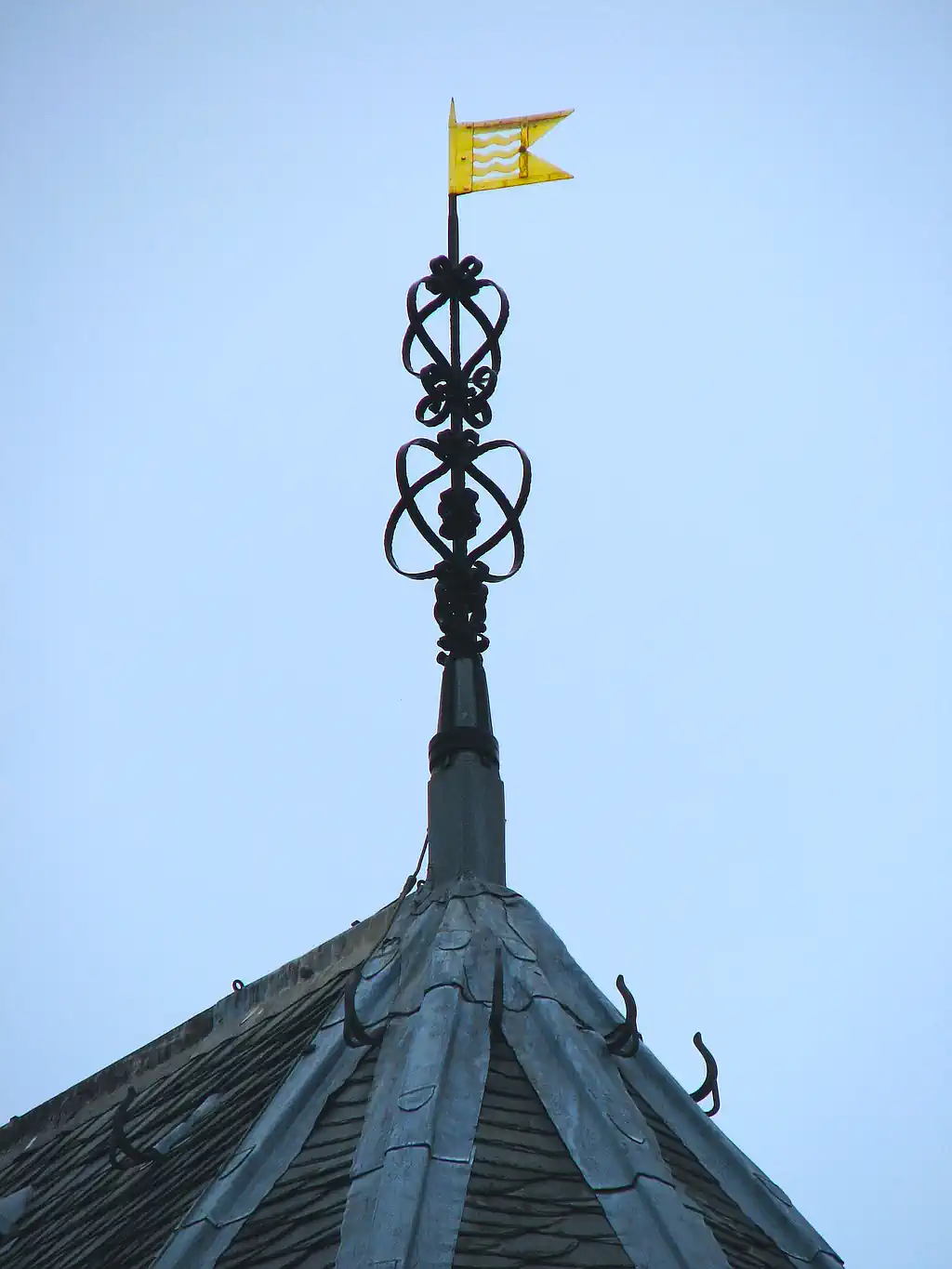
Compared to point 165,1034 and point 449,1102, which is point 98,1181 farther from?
point 449,1102

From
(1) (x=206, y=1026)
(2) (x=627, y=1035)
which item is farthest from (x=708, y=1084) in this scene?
(1) (x=206, y=1026)

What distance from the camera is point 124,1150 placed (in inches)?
354

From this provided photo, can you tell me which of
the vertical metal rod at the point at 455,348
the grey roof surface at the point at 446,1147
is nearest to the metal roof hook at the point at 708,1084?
the grey roof surface at the point at 446,1147

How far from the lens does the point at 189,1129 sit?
30.2 feet

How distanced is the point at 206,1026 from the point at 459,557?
3135mm

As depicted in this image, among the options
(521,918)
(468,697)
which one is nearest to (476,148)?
(468,697)

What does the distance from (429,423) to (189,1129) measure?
381 cm

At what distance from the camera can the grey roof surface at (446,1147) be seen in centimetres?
712

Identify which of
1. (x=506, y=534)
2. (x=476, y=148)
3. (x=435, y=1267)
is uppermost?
(x=476, y=148)

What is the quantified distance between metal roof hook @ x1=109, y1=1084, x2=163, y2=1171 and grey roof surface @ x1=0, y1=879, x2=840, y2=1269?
42mm

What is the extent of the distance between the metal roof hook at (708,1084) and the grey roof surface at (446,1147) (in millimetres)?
158

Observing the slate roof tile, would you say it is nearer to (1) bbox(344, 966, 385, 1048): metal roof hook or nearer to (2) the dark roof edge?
(1) bbox(344, 966, 385, 1048): metal roof hook

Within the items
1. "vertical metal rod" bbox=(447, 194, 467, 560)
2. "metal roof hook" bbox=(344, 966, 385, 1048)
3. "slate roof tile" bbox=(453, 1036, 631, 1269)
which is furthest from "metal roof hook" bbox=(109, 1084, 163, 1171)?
"vertical metal rod" bbox=(447, 194, 467, 560)

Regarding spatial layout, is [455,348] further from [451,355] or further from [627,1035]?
[627,1035]
